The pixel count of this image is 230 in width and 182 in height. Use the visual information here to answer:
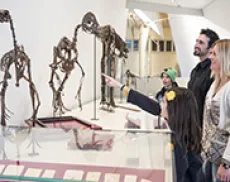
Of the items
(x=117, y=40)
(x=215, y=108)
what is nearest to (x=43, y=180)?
(x=215, y=108)

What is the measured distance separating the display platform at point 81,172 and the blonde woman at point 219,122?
672 mm

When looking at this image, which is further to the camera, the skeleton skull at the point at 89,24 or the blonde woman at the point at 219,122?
the skeleton skull at the point at 89,24

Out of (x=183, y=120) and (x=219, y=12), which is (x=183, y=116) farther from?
(x=219, y=12)

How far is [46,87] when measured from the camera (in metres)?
2.44

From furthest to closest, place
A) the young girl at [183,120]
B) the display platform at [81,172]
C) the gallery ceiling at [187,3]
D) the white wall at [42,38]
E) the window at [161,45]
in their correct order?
the window at [161,45], the gallery ceiling at [187,3], the white wall at [42,38], the young girl at [183,120], the display platform at [81,172]

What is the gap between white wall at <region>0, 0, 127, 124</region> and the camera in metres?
1.94

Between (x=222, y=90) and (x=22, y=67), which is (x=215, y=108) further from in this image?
(x=22, y=67)

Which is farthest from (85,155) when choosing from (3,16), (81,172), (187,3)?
(187,3)

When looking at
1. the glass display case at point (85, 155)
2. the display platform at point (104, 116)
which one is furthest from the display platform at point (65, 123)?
the glass display case at point (85, 155)

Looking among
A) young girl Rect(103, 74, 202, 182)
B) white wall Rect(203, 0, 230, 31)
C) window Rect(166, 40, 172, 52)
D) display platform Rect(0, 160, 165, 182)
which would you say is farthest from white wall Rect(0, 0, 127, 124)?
window Rect(166, 40, 172, 52)

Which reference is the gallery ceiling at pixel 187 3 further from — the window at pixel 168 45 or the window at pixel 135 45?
the window at pixel 168 45

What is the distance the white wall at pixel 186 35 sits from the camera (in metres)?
8.28

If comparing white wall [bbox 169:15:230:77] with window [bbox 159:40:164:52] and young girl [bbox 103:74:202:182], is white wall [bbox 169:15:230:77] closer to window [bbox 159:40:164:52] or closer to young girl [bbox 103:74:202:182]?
window [bbox 159:40:164:52]

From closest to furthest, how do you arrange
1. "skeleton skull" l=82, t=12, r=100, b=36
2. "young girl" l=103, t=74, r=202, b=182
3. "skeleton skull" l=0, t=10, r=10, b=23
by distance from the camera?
1. "skeleton skull" l=0, t=10, r=10, b=23
2. "young girl" l=103, t=74, r=202, b=182
3. "skeleton skull" l=82, t=12, r=100, b=36
